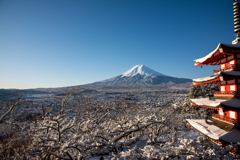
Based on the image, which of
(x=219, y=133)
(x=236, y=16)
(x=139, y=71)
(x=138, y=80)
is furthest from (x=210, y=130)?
(x=139, y=71)

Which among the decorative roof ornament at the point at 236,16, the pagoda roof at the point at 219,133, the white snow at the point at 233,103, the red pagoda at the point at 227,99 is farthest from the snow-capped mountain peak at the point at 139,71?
the white snow at the point at 233,103

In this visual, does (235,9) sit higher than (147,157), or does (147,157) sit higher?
(235,9)

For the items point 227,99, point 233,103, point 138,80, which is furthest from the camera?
point 138,80

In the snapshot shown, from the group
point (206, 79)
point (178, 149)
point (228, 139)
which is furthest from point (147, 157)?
point (206, 79)

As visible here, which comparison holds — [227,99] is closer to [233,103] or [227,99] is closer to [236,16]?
[233,103]

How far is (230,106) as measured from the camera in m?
5.73

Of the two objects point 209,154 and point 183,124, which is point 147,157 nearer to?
point 209,154

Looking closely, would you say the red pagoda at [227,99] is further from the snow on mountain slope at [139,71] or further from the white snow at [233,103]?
the snow on mountain slope at [139,71]

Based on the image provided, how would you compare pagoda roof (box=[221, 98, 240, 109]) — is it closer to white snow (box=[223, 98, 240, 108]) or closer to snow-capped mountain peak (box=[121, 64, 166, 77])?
white snow (box=[223, 98, 240, 108])

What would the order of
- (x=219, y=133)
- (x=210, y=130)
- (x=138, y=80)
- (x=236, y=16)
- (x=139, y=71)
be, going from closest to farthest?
(x=219, y=133)
(x=210, y=130)
(x=236, y=16)
(x=138, y=80)
(x=139, y=71)

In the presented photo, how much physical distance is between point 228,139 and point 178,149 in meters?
3.25

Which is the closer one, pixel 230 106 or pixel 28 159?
pixel 230 106

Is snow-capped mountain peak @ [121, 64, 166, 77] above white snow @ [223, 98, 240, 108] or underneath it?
above

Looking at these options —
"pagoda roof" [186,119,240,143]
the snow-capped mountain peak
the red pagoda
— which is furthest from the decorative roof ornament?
the snow-capped mountain peak
